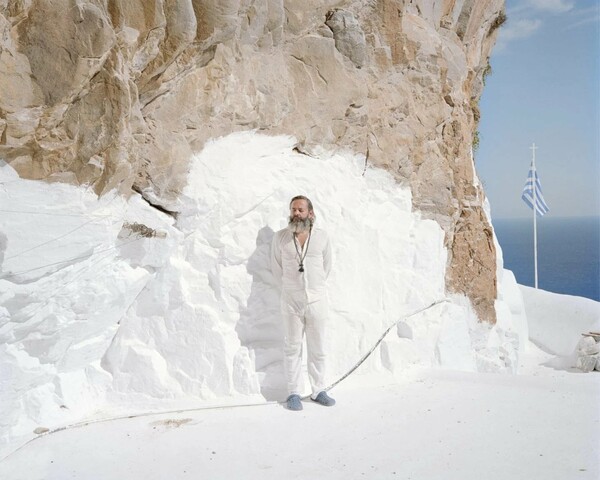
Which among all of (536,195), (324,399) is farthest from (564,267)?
(324,399)

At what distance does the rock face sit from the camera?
2.35 metres

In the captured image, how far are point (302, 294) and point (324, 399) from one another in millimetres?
569

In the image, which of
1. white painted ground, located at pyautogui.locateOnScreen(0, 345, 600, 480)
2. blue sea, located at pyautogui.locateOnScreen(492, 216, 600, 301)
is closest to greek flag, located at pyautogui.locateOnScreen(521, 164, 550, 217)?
blue sea, located at pyautogui.locateOnScreen(492, 216, 600, 301)

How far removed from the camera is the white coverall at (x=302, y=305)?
3105mm

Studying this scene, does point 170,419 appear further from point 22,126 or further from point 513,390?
point 513,390

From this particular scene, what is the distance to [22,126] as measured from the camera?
7.70 ft

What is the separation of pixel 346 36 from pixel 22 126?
7.16 ft

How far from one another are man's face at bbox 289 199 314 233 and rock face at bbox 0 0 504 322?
1.93ft

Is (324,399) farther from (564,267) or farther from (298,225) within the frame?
(564,267)

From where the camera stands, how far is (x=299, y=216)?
314 centimetres

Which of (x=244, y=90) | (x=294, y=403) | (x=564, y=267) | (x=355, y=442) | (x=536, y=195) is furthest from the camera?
(x=564, y=267)

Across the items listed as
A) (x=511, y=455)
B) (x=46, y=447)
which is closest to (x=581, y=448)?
(x=511, y=455)

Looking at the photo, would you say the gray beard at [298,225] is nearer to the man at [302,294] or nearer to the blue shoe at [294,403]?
the man at [302,294]

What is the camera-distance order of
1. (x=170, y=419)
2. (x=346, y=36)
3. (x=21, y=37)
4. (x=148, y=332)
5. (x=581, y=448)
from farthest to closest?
1. (x=346, y=36)
2. (x=148, y=332)
3. (x=170, y=419)
4. (x=581, y=448)
5. (x=21, y=37)
